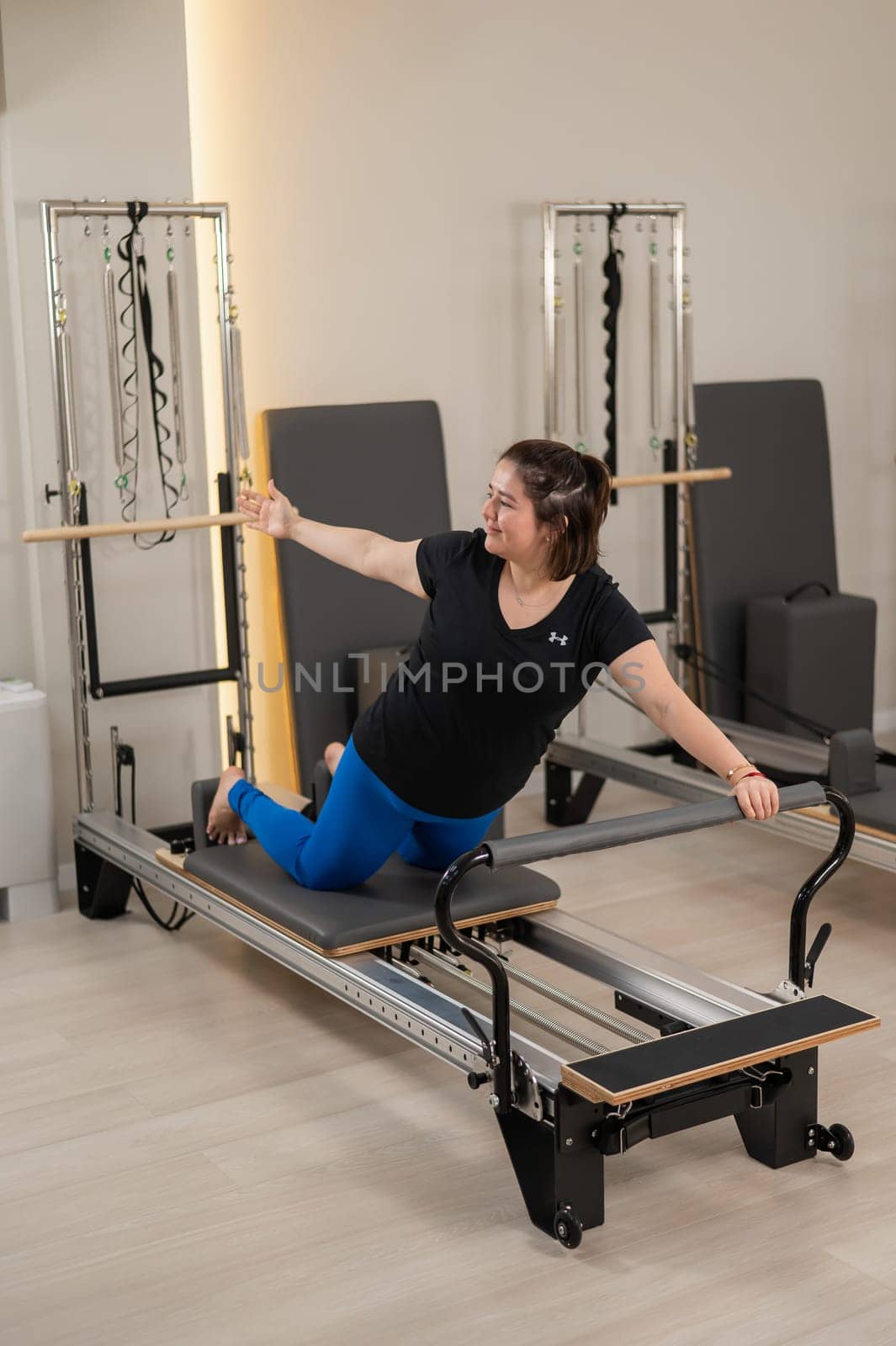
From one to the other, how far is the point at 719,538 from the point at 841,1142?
243 centimetres

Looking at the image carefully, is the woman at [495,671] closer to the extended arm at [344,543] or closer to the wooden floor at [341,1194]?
the extended arm at [344,543]

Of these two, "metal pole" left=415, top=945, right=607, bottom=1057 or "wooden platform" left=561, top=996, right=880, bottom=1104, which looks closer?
"wooden platform" left=561, top=996, right=880, bottom=1104

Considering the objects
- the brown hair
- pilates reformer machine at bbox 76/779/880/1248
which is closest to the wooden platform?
pilates reformer machine at bbox 76/779/880/1248

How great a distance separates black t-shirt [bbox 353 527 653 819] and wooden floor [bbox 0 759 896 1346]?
1.96ft

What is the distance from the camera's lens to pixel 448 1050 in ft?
8.21

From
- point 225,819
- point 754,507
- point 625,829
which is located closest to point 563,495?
point 625,829

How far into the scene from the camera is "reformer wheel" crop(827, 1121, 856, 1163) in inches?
98.4

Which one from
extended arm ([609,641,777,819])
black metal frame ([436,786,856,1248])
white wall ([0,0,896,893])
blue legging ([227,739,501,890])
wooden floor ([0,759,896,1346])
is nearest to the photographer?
wooden floor ([0,759,896,1346])

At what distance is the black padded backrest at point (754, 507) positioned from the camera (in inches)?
182

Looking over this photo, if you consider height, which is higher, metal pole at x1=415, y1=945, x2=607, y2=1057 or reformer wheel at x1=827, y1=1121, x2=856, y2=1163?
metal pole at x1=415, y1=945, x2=607, y2=1057

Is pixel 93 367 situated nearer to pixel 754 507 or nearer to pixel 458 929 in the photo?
pixel 458 929

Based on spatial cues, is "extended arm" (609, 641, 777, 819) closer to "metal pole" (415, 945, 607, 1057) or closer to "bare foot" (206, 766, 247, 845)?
"metal pole" (415, 945, 607, 1057)

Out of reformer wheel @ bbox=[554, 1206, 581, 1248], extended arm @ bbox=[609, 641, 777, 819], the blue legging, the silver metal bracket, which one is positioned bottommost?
reformer wheel @ bbox=[554, 1206, 581, 1248]

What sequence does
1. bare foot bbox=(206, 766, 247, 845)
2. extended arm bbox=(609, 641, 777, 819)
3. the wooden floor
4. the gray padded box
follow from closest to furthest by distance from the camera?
the wooden floor < extended arm bbox=(609, 641, 777, 819) < bare foot bbox=(206, 766, 247, 845) < the gray padded box
